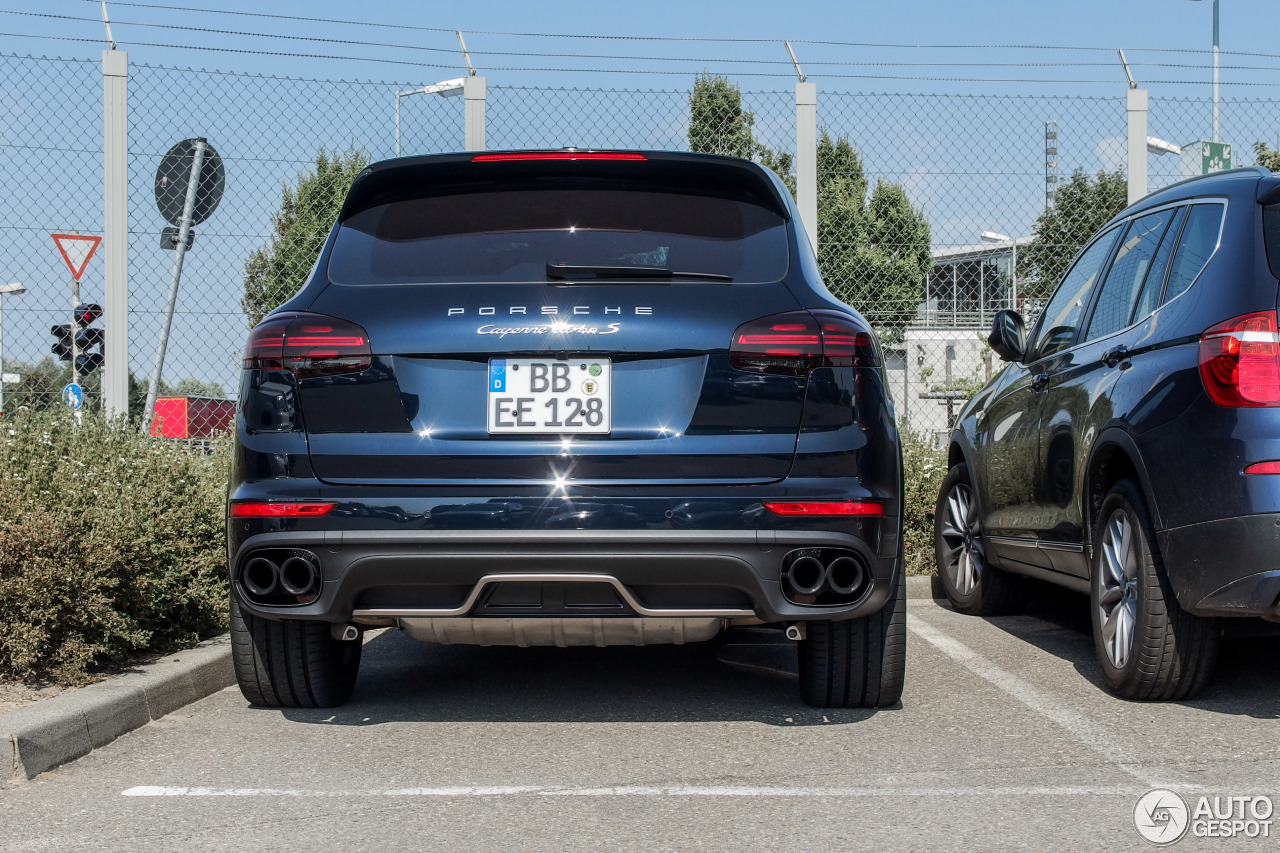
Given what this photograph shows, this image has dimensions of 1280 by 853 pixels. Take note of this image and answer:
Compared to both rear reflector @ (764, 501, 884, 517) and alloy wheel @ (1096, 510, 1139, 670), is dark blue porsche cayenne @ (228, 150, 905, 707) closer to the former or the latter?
rear reflector @ (764, 501, 884, 517)

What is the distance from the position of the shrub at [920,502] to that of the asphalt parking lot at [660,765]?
2.84 metres

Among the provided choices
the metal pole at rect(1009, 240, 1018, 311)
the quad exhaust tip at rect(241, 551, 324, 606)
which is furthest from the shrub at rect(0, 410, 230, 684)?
the metal pole at rect(1009, 240, 1018, 311)

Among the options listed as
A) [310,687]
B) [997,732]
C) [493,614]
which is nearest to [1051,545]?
[997,732]

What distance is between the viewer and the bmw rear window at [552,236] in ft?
13.6

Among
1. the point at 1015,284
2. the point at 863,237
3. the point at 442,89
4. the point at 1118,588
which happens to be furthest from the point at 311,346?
the point at 1015,284

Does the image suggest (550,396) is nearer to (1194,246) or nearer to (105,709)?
(105,709)

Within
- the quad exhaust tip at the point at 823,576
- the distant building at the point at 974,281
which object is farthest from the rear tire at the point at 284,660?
the distant building at the point at 974,281

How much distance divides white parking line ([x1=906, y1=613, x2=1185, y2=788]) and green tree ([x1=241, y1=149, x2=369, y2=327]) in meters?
4.96

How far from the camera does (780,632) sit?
650cm

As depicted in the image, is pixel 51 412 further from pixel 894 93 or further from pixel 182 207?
pixel 894 93

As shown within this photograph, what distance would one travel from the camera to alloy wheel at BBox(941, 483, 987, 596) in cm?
684

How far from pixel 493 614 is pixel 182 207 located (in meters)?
5.94

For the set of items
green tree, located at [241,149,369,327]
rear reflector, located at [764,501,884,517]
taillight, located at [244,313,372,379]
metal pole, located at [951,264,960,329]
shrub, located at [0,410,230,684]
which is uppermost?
green tree, located at [241,149,369,327]
